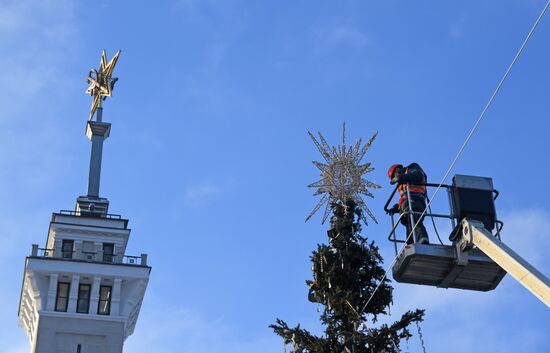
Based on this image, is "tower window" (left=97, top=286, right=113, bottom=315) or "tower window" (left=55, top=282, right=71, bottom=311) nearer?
"tower window" (left=55, top=282, right=71, bottom=311)

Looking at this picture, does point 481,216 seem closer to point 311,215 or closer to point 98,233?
point 311,215

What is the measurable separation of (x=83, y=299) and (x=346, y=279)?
2582cm

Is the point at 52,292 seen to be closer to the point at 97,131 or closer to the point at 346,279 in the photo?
the point at 97,131

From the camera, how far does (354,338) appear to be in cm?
2472

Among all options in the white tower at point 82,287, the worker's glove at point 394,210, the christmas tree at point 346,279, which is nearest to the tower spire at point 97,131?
the white tower at point 82,287

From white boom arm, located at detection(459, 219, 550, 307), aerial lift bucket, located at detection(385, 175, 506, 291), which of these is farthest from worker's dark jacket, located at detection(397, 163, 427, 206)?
white boom arm, located at detection(459, 219, 550, 307)

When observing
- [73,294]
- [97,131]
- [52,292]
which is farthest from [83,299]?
[97,131]

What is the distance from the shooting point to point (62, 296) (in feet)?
161

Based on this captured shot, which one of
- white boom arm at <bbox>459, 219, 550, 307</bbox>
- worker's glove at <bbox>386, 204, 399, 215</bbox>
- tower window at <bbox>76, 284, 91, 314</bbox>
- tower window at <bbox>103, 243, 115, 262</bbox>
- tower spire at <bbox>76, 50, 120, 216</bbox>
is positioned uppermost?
tower spire at <bbox>76, 50, 120, 216</bbox>

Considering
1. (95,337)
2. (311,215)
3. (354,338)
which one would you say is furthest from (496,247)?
(95,337)

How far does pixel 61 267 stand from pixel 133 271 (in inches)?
140

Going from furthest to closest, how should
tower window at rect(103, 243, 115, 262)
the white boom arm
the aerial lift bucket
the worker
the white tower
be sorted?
tower window at rect(103, 243, 115, 262) < the white tower < the worker < the aerial lift bucket < the white boom arm

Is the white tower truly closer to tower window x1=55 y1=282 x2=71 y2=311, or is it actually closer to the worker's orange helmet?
tower window x1=55 y1=282 x2=71 y2=311

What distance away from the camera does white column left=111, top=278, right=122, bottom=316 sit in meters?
49.1
